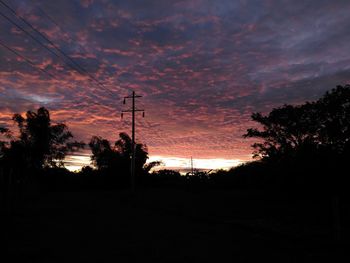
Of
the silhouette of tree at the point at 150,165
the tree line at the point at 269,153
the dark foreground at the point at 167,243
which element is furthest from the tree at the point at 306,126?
the silhouette of tree at the point at 150,165

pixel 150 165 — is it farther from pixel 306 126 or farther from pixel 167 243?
pixel 167 243

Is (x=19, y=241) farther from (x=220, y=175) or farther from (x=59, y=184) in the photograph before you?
(x=59, y=184)

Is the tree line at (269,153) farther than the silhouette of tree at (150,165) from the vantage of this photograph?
No

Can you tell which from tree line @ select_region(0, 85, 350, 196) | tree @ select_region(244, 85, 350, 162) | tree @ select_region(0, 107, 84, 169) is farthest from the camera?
tree @ select_region(0, 107, 84, 169)

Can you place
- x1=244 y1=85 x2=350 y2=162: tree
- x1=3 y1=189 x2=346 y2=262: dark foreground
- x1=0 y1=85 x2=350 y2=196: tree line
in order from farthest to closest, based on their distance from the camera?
x1=244 y1=85 x2=350 y2=162: tree, x1=0 y1=85 x2=350 y2=196: tree line, x1=3 y1=189 x2=346 y2=262: dark foreground

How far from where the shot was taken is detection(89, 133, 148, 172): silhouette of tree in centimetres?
7231

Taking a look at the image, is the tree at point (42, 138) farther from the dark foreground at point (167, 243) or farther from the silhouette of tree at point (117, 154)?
the dark foreground at point (167, 243)

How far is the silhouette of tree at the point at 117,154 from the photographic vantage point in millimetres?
72312

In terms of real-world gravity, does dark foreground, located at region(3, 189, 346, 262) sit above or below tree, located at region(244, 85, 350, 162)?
below

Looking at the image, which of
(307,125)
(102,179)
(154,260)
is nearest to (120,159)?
(102,179)

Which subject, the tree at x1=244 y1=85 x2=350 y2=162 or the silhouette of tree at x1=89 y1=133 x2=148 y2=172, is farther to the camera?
the silhouette of tree at x1=89 y1=133 x2=148 y2=172

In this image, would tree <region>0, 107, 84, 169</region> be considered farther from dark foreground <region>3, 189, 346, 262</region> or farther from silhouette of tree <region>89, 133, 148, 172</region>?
dark foreground <region>3, 189, 346, 262</region>

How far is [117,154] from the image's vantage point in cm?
8081

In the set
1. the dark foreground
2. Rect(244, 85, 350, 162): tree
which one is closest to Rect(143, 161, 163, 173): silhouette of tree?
Rect(244, 85, 350, 162): tree
